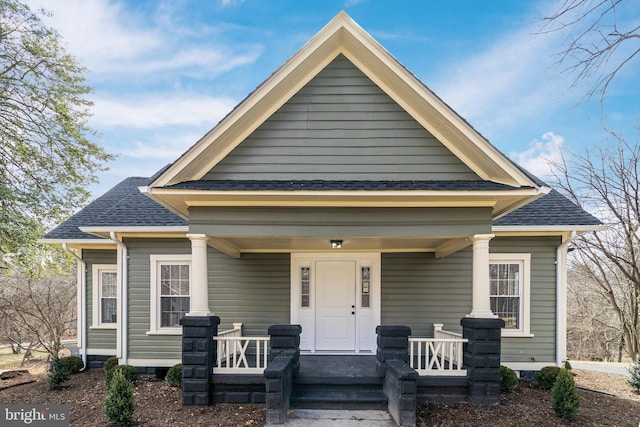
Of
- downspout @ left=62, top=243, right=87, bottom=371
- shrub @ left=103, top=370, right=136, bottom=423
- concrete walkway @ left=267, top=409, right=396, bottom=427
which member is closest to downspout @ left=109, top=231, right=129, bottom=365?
downspout @ left=62, top=243, right=87, bottom=371

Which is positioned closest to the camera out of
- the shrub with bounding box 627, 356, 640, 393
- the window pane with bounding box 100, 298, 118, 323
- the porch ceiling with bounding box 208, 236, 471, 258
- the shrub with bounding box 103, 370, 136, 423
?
the shrub with bounding box 103, 370, 136, 423

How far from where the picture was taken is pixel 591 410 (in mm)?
5895

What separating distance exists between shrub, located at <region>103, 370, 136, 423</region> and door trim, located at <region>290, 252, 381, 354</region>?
361cm

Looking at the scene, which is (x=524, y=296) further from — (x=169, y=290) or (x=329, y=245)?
(x=169, y=290)

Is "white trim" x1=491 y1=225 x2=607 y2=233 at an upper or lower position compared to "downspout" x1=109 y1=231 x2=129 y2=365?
upper

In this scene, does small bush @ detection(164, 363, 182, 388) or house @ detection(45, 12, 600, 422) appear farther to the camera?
small bush @ detection(164, 363, 182, 388)

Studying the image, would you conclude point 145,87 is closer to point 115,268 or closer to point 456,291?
point 115,268

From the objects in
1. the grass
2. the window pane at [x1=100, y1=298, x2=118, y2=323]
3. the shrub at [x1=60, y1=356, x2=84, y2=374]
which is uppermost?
the window pane at [x1=100, y1=298, x2=118, y2=323]

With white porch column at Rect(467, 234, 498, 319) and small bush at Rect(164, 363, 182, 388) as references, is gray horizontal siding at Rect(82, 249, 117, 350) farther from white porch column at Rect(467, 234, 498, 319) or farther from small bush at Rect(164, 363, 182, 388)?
white porch column at Rect(467, 234, 498, 319)

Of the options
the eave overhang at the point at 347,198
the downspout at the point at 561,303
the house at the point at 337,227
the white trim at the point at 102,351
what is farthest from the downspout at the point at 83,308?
the downspout at the point at 561,303

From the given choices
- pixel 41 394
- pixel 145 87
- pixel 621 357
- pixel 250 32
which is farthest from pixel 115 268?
pixel 621 357

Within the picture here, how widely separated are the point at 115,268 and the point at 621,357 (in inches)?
768

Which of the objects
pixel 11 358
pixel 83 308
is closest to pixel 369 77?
pixel 83 308

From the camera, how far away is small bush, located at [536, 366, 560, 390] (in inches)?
274
